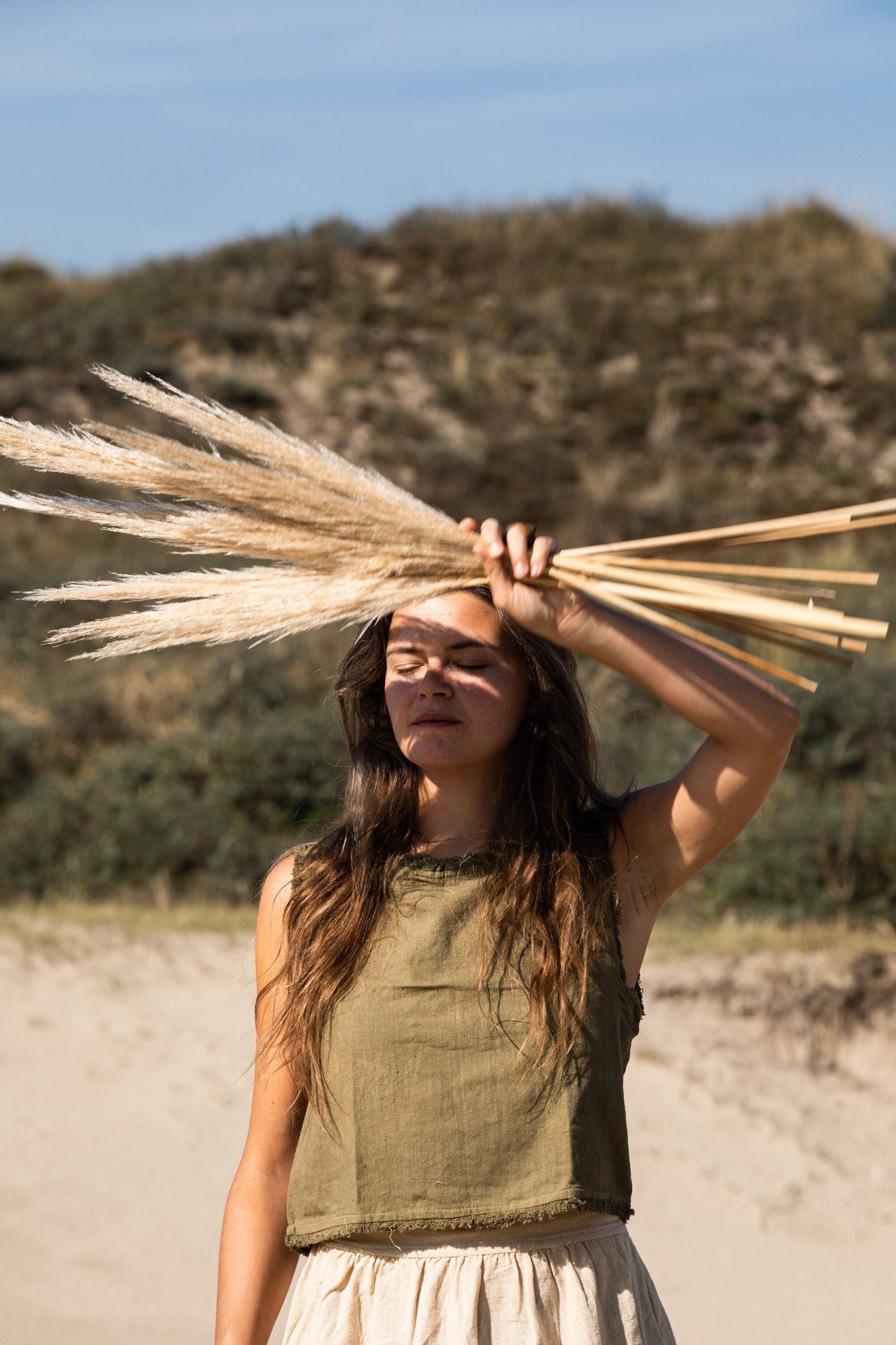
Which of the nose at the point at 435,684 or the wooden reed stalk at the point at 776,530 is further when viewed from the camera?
the nose at the point at 435,684

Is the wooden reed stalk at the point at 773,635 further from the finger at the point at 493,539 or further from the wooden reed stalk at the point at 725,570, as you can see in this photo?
the finger at the point at 493,539

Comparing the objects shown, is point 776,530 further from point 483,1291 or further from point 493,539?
point 483,1291

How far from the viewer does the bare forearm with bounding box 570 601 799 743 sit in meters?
1.59

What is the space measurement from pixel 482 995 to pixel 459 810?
0.99 feet

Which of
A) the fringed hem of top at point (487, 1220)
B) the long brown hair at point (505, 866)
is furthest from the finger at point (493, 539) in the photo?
the fringed hem of top at point (487, 1220)

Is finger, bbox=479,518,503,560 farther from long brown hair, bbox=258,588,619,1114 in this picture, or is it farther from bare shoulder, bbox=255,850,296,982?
bare shoulder, bbox=255,850,296,982

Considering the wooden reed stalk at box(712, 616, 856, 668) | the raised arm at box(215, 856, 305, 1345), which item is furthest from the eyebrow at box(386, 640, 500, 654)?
the raised arm at box(215, 856, 305, 1345)

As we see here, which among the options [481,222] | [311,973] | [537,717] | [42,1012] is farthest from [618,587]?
[481,222]

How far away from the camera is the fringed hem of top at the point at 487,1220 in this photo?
5.12ft

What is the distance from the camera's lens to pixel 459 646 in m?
1.74

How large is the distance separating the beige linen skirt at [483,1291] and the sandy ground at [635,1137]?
129 inches

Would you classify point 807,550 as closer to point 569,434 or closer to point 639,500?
point 639,500

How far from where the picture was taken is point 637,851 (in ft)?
5.85

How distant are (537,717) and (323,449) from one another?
47 centimetres
